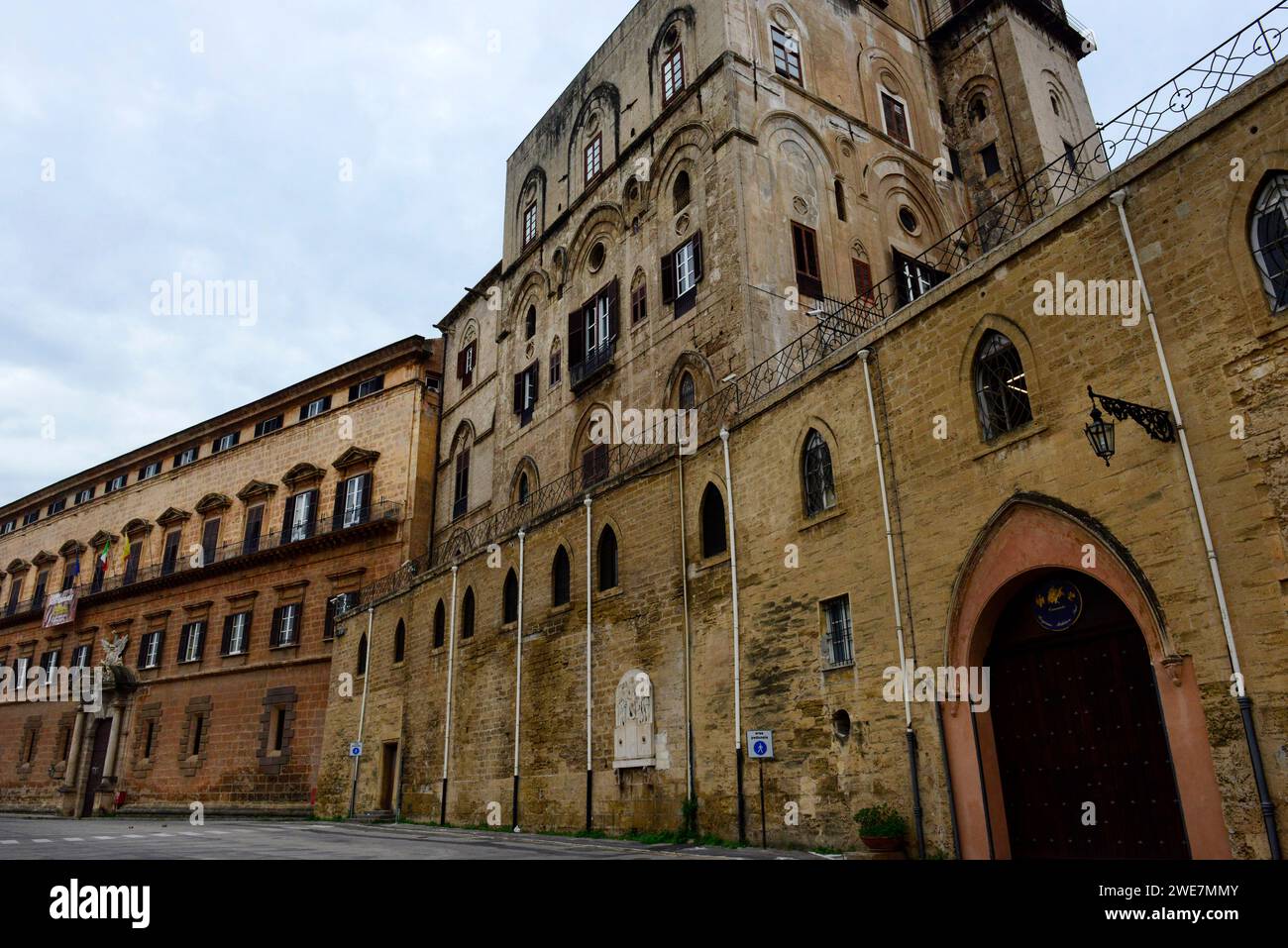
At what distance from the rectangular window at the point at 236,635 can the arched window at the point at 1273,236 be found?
34708 mm

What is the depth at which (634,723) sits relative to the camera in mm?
15805

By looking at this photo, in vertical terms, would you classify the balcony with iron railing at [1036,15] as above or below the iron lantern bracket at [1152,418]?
above

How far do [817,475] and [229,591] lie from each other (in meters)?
30.7

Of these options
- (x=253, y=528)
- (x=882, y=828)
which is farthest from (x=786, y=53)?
(x=253, y=528)

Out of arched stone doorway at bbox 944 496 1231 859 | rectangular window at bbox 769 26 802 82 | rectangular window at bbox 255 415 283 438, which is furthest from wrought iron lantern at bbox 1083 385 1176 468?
rectangular window at bbox 255 415 283 438

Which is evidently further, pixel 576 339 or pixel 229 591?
pixel 229 591

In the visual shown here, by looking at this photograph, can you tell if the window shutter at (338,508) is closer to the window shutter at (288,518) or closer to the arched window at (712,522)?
the window shutter at (288,518)

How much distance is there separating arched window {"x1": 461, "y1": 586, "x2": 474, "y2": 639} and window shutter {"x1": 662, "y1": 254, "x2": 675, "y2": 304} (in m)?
8.77

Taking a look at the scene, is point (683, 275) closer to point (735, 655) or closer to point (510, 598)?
point (510, 598)

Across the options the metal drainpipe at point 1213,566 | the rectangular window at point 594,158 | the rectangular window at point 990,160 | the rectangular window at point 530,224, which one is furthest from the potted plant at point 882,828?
the rectangular window at point 530,224

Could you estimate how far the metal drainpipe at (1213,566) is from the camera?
24.8 ft

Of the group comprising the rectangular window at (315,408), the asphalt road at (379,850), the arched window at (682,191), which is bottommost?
the asphalt road at (379,850)

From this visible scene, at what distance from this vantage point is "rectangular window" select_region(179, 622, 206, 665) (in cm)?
3647

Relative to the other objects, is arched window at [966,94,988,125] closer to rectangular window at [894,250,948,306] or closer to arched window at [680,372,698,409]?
rectangular window at [894,250,948,306]
